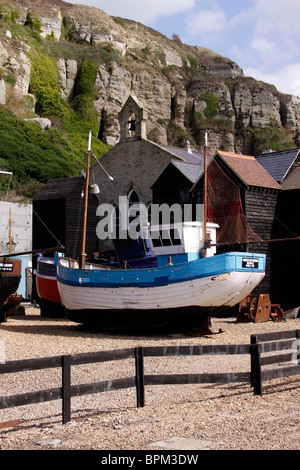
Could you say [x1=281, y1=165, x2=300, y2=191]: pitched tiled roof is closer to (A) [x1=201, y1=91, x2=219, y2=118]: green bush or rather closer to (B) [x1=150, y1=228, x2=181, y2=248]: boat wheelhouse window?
(B) [x1=150, y1=228, x2=181, y2=248]: boat wheelhouse window

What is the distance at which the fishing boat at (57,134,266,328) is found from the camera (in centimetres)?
1850

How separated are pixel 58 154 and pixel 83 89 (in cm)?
2130

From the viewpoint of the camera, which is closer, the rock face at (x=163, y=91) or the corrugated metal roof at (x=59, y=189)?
the corrugated metal roof at (x=59, y=189)

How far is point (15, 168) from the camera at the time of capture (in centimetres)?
5344

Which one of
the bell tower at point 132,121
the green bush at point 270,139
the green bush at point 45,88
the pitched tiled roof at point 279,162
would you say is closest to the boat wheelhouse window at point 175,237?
the pitched tiled roof at point 279,162

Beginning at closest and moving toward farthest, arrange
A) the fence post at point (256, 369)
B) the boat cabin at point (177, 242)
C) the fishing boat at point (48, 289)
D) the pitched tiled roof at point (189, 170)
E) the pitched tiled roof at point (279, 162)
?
the fence post at point (256, 369) → the boat cabin at point (177, 242) → the fishing boat at point (48, 289) → the pitched tiled roof at point (189, 170) → the pitched tiled roof at point (279, 162)

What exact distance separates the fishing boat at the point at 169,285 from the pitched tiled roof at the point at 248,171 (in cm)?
573

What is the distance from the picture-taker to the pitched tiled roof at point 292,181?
27.2 meters

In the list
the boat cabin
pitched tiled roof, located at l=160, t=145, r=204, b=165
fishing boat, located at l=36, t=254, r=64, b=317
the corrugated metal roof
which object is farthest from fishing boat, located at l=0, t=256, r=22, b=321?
pitched tiled roof, located at l=160, t=145, r=204, b=165

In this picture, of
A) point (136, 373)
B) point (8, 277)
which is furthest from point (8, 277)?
point (136, 373)

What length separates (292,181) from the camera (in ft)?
90.8

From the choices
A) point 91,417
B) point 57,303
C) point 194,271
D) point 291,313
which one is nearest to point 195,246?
point 194,271

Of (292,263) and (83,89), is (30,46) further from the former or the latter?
(292,263)

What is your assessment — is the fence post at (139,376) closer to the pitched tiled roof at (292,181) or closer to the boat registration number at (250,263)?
the boat registration number at (250,263)
